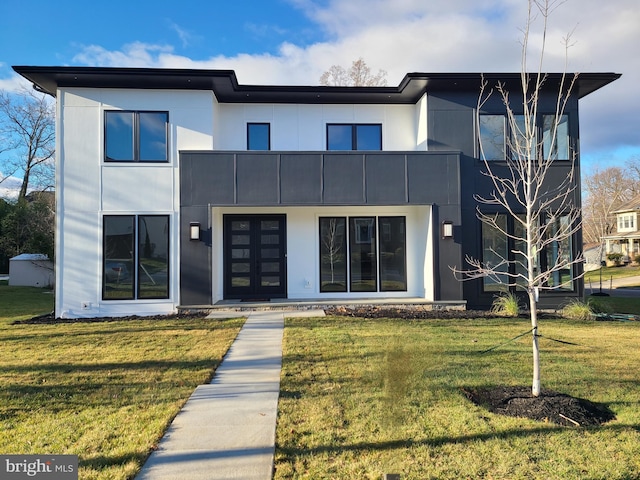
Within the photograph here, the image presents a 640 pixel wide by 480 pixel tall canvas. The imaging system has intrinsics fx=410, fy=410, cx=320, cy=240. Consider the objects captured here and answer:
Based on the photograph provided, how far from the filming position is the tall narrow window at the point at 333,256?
12602 mm

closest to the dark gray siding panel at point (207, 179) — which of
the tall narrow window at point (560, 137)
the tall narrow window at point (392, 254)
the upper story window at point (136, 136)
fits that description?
the upper story window at point (136, 136)

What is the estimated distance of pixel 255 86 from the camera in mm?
11797

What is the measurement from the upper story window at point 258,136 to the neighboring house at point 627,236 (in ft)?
126

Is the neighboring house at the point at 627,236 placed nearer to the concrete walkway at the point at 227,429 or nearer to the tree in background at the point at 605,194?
the tree in background at the point at 605,194

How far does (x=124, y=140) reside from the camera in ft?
37.8

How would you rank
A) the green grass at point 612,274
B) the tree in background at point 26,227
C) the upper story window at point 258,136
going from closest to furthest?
the upper story window at point 258,136
the tree in background at point 26,227
the green grass at point 612,274

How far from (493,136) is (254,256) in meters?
7.99

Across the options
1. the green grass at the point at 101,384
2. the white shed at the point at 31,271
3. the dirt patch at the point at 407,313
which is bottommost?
the green grass at the point at 101,384

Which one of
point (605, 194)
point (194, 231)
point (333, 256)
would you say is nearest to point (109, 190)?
point (194, 231)

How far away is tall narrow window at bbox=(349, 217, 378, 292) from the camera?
41.3ft

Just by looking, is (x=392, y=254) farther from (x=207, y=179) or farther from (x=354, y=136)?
(x=207, y=179)

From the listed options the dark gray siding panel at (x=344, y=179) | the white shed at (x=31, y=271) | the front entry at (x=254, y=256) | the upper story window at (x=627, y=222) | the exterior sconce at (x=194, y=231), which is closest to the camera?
the exterior sconce at (x=194, y=231)

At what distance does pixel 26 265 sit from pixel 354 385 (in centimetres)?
2589

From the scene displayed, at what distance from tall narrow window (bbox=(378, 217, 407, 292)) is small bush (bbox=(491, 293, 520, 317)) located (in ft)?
8.53
